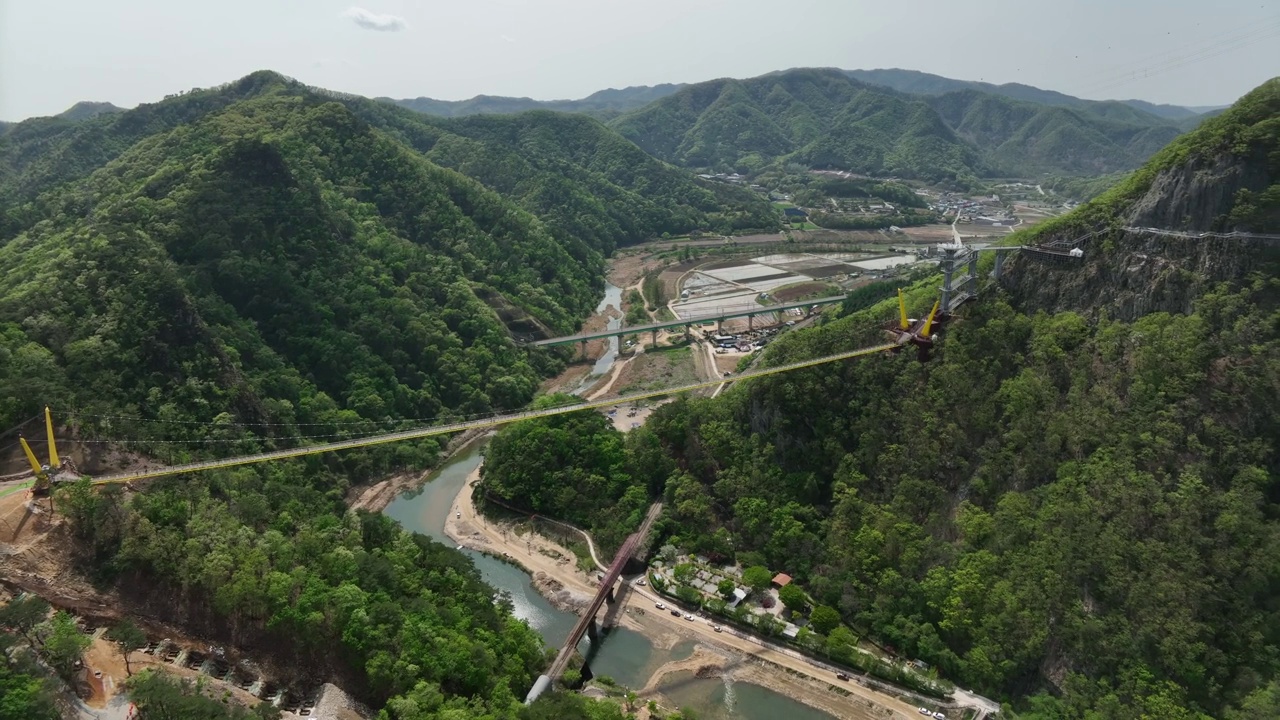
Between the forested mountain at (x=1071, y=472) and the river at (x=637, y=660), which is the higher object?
the forested mountain at (x=1071, y=472)

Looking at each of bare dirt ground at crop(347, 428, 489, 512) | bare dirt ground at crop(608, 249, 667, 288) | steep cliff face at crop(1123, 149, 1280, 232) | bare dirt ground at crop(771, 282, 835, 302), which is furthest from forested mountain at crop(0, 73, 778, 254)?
steep cliff face at crop(1123, 149, 1280, 232)

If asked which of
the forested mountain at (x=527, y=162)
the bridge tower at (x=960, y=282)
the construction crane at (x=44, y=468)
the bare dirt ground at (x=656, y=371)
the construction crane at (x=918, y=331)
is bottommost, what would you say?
the bare dirt ground at (x=656, y=371)

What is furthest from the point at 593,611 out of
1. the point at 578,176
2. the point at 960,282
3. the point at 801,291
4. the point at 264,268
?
the point at 578,176

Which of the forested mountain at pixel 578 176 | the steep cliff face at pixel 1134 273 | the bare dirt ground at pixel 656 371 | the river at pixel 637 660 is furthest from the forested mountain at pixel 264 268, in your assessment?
the steep cliff face at pixel 1134 273

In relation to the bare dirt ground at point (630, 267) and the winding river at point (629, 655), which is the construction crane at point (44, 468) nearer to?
the winding river at point (629, 655)

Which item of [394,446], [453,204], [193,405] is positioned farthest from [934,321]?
[453,204]

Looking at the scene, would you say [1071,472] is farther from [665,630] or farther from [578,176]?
[578,176]
